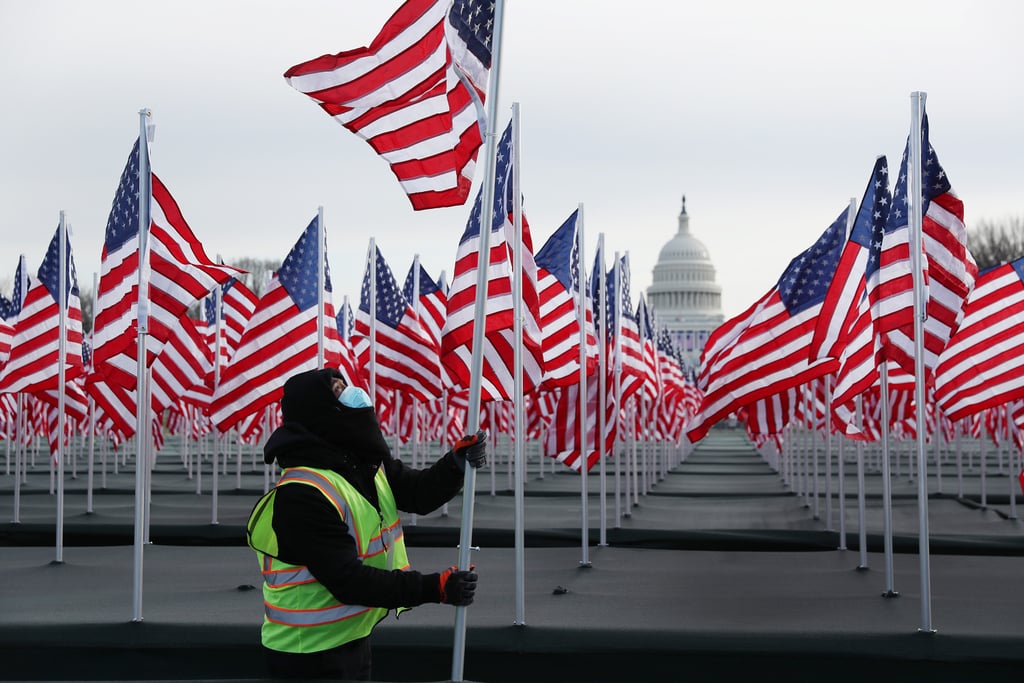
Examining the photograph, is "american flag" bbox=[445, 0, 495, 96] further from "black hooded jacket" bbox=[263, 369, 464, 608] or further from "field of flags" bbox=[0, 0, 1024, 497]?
"black hooded jacket" bbox=[263, 369, 464, 608]

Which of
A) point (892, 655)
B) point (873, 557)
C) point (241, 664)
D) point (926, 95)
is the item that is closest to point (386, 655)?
point (241, 664)

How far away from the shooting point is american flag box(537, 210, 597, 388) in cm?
1236

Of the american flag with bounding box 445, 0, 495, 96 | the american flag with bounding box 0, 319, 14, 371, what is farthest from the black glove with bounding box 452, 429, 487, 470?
the american flag with bounding box 0, 319, 14, 371

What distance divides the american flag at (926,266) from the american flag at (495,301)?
8.14ft

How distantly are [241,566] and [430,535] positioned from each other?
313 centimetres

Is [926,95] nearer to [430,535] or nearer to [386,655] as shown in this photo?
[386,655]

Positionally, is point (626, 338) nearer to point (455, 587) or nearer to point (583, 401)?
point (583, 401)

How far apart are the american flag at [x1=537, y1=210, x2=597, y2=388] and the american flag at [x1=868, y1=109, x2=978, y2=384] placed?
4.29m

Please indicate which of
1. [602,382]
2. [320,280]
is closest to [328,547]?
[320,280]

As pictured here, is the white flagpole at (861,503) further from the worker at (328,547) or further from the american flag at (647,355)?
the worker at (328,547)

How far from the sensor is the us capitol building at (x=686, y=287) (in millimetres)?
138625

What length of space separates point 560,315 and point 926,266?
4.82m

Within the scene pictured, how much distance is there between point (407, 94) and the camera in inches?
226

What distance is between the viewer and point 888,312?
8.05m
